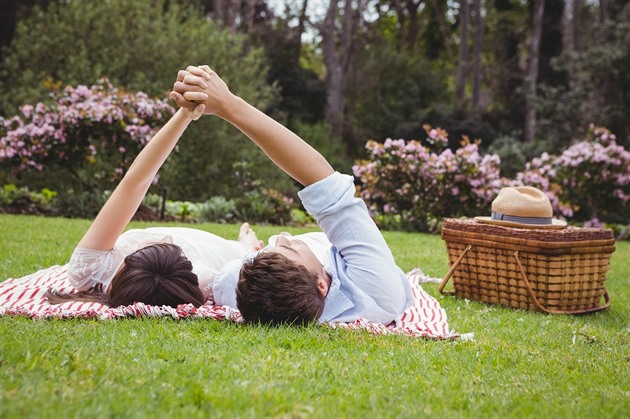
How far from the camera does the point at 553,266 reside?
14.6ft

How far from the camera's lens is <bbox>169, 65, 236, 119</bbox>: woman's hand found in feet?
10.4

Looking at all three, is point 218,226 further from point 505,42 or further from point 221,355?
point 505,42

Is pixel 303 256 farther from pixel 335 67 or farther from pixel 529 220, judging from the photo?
pixel 335 67

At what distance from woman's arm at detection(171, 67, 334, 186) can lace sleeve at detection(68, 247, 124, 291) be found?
3.73ft

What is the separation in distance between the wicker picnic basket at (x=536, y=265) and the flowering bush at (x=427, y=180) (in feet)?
19.3

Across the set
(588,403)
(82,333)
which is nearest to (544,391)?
(588,403)

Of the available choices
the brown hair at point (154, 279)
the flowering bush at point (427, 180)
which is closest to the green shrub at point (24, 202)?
the flowering bush at point (427, 180)

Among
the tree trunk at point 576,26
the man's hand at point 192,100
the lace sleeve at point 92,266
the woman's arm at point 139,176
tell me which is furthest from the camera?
the tree trunk at point 576,26

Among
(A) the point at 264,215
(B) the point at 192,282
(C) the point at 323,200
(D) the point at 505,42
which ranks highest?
(D) the point at 505,42

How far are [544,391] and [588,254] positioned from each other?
2.34 metres

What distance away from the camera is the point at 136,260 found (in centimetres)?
354

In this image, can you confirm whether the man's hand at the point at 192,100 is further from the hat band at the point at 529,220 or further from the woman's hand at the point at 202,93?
the hat band at the point at 529,220

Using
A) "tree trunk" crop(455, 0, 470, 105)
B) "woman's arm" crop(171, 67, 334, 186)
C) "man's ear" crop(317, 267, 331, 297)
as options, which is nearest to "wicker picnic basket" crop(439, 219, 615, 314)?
"man's ear" crop(317, 267, 331, 297)

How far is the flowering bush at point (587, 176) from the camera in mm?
11586
